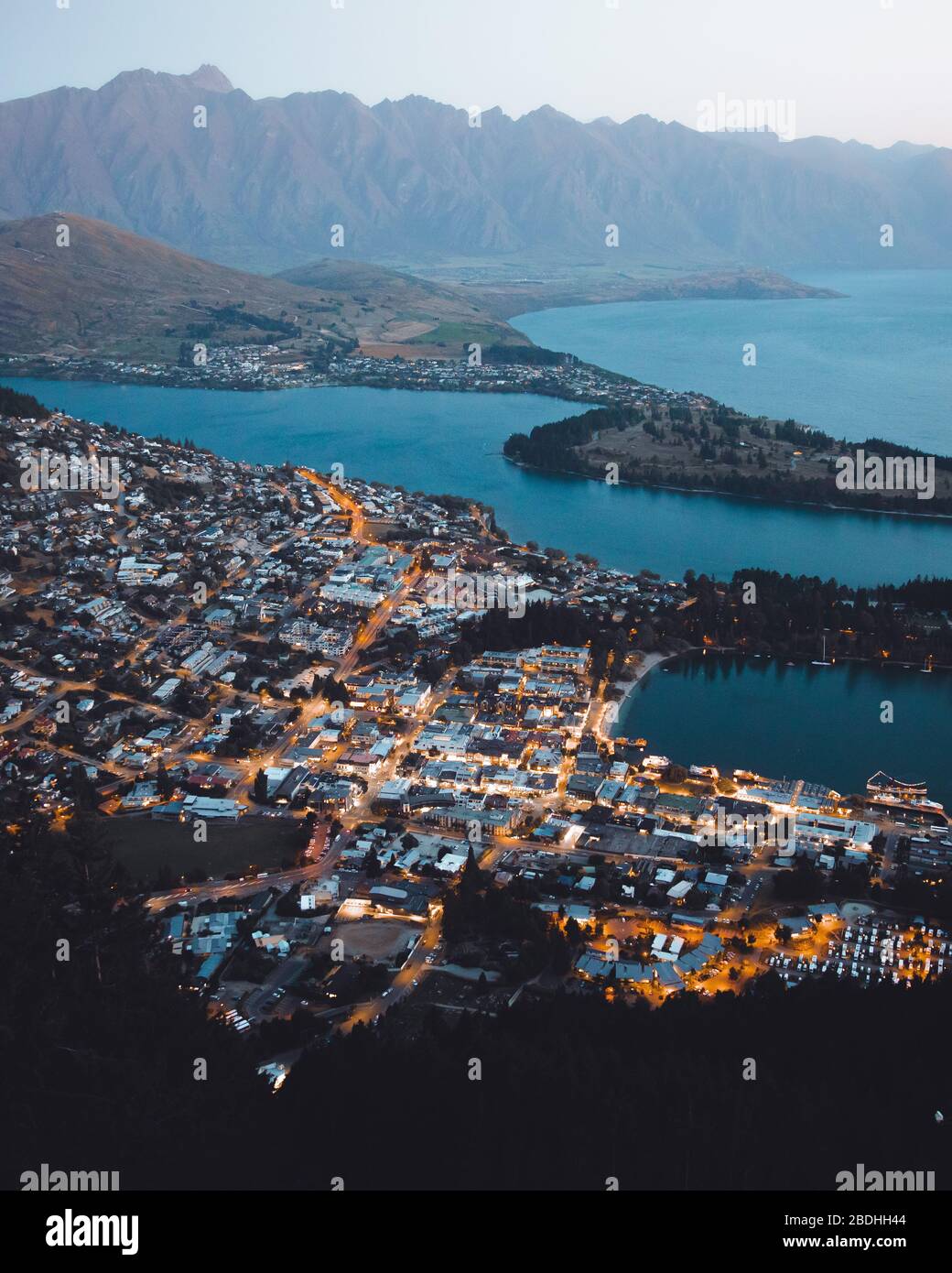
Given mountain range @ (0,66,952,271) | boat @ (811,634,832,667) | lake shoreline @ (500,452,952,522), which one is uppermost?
mountain range @ (0,66,952,271)

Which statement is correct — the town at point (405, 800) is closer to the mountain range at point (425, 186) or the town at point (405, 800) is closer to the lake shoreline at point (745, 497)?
the lake shoreline at point (745, 497)

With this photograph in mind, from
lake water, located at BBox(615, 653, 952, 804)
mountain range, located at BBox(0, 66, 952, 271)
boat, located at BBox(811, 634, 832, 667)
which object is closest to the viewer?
lake water, located at BBox(615, 653, 952, 804)

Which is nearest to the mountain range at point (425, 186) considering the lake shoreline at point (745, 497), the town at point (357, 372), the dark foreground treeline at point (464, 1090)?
the town at point (357, 372)

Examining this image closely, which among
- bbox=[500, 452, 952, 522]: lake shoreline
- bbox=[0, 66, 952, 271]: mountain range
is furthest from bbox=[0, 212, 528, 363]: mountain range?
bbox=[0, 66, 952, 271]: mountain range

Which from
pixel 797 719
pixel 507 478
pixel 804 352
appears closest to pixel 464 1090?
pixel 797 719

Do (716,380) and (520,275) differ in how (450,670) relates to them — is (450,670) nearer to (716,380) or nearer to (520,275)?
(716,380)

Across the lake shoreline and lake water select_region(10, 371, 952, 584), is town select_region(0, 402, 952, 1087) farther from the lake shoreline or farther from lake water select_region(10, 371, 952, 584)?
the lake shoreline
